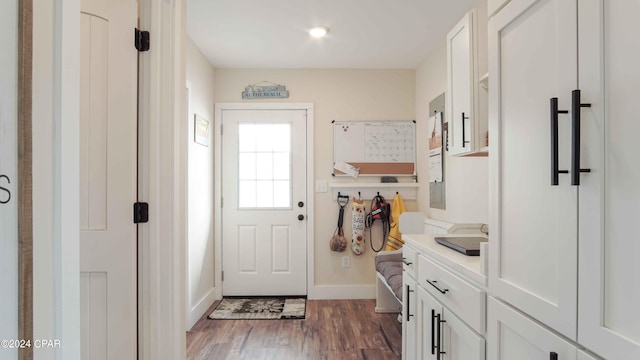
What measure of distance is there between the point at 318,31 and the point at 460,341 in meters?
2.41

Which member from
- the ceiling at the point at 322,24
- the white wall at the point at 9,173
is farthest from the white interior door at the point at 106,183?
the ceiling at the point at 322,24

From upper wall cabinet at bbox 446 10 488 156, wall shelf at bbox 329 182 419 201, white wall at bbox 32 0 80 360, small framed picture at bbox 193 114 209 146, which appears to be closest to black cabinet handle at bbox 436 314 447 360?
upper wall cabinet at bbox 446 10 488 156

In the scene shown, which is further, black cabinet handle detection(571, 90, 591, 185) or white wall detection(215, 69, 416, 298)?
white wall detection(215, 69, 416, 298)

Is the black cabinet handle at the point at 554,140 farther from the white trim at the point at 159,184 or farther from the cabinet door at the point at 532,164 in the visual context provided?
the white trim at the point at 159,184

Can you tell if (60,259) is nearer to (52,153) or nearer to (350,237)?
(52,153)

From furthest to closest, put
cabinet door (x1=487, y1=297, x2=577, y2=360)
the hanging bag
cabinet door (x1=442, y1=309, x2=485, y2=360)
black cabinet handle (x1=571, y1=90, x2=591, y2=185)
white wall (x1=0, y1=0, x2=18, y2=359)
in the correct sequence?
the hanging bag, cabinet door (x1=442, y1=309, x2=485, y2=360), cabinet door (x1=487, y1=297, x2=577, y2=360), black cabinet handle (x1=571, y1=90, x2=591, y2=185), white wall (x1=0, y1=0, x2=18, y2=359)

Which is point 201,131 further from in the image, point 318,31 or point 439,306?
point 439,306

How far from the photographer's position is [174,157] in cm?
A: 146

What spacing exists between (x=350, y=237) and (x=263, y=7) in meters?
2.33

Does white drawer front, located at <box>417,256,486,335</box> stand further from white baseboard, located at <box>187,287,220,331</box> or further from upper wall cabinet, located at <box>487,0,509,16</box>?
white baseboard, located at <box>187,287,220,331</box>

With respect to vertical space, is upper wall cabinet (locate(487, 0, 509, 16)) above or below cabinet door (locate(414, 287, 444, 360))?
above

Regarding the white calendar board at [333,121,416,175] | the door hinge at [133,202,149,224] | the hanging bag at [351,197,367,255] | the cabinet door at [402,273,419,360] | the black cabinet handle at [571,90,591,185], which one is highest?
the white calendar board at [333,121,416,175]

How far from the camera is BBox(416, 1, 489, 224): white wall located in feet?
7.41

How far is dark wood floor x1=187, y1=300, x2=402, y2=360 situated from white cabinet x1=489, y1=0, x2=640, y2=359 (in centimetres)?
172
